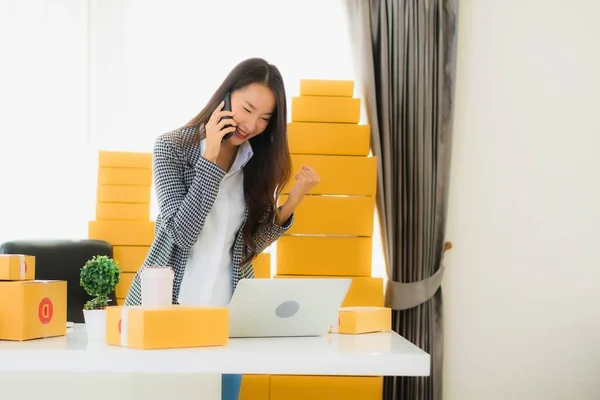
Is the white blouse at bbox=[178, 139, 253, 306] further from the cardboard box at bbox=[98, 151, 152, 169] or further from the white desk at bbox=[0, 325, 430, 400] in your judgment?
the cardboard box at bbox=[98, 151, 152, 169]

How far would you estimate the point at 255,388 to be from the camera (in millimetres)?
2553

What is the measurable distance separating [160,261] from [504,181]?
186cm

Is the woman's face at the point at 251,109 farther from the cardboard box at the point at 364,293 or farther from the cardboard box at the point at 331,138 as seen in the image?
the cardboard box at the point at 364,293

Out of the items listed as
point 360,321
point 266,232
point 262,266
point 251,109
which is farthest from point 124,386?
point 262,266

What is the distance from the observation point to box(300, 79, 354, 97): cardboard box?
2.75 metres

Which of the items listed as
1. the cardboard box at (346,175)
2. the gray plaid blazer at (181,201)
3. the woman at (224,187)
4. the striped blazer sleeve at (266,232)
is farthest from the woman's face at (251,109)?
the cardboard box at (346,175)

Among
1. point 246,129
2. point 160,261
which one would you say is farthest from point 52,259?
point 246,129

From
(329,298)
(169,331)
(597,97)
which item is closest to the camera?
(169,331)

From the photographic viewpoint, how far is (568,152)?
10.6 ft

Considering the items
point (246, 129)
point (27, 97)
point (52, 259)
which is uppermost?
point (27, 97)

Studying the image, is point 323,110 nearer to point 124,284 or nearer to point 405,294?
point 405,294

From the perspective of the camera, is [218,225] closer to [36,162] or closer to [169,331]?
[169,331]


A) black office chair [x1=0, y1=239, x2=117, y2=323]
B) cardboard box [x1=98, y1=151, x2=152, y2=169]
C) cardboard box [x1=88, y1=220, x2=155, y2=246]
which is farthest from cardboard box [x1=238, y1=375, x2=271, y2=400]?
cardboard box [x1=98, y1=151, x2=152, y2=169]

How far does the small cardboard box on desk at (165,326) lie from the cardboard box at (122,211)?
5.18 feet
